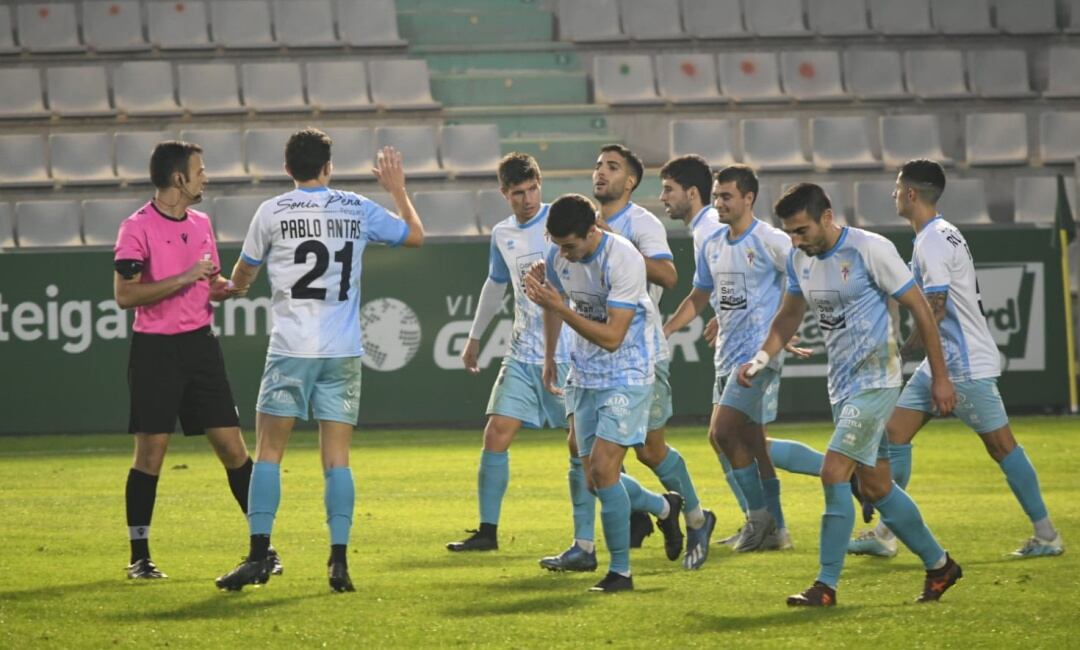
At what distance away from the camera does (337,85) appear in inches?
822

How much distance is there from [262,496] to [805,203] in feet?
9.30

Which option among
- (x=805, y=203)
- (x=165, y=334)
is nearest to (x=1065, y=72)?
(x=805, y=203)

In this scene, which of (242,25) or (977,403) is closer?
(977,403)

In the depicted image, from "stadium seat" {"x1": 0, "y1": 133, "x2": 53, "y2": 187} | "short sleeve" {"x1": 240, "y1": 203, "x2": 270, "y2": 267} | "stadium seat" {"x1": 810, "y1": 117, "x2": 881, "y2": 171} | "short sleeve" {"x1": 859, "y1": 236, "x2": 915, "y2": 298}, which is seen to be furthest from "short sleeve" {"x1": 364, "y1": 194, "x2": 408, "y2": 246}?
"stadium seat" {"x1": 810, "y1": 117, "x2": 881, "y2": 171}

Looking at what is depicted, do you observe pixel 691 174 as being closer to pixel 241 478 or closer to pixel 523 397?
pixel 523 397

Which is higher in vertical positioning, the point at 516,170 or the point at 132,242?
A: the point at 516,170

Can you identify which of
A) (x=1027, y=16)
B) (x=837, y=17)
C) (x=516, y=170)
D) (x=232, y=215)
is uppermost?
(x=837, y=17)

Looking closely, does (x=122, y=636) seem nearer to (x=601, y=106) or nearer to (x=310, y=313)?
(x=310, y=313)

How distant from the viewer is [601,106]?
70.2 feet

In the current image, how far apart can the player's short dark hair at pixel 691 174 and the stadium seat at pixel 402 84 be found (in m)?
11.5

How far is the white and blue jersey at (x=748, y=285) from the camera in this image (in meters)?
9.20

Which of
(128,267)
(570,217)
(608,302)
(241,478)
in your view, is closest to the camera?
(570,217)

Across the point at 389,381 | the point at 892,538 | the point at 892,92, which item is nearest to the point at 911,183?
the point at 892,538

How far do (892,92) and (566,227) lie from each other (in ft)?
51.1
